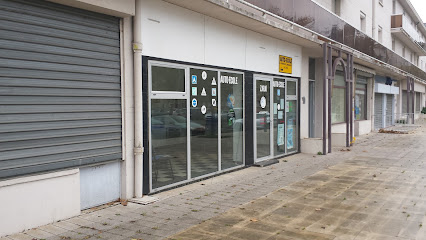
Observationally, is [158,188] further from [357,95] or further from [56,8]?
[357,95]

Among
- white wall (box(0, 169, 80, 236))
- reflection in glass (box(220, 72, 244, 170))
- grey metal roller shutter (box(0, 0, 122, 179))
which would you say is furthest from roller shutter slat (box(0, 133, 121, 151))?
reflection in glass (box(220, 72, 244, 170))

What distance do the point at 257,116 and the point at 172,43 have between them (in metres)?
3.82

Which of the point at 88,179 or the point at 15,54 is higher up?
the point at 15,54

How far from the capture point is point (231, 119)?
907 cm

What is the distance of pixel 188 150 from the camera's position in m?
7.57

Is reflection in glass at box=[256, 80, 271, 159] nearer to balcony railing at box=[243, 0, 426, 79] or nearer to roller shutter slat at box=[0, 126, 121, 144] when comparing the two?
balcony railing at box=[243, 0, 426, 79]

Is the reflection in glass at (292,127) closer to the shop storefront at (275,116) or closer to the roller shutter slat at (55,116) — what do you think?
the shop storefront at (275,116)

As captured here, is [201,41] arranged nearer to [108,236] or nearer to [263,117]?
[263,117]

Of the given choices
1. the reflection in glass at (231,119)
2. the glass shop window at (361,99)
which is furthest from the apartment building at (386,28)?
the reflection in glass at (231,119)

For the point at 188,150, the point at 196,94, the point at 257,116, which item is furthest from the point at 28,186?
the point at 257,116

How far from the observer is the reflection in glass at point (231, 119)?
8.74 metres

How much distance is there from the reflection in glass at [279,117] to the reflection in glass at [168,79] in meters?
4.39

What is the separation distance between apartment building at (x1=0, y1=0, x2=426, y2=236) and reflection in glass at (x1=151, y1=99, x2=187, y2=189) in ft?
0.07

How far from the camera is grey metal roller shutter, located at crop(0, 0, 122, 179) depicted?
15.6ft
